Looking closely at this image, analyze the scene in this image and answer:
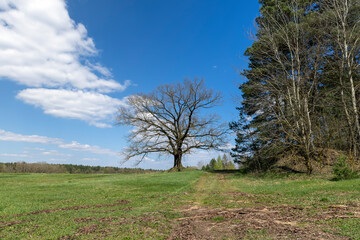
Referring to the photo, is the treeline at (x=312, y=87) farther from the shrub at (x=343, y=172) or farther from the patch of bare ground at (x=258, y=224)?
the patch of bare ground at (x=258, y=224)

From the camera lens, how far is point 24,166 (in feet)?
224

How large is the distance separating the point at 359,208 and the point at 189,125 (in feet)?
90.2

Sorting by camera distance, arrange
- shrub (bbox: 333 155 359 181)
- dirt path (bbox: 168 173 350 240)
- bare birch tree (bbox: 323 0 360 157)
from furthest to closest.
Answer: bare birch tree (bbox: 323 0 360 157) → shrub (bbox: 333 155 359 181) → dirt path (bbox: 168 173 350 240)

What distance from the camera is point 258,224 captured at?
5406 millimetres

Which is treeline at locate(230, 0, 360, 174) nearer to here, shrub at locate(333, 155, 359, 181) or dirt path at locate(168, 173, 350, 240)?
shrub at locate(333, 155, 359, 181)

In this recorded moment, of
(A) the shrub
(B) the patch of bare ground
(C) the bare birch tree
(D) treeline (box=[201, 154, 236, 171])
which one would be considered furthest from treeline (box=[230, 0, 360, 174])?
(D) treeline (box=[201, 154, 236, 171])

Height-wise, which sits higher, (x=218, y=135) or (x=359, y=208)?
(x=218, y=135)

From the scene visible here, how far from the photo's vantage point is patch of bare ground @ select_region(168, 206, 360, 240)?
15.5ft

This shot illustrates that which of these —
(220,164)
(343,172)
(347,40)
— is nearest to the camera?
(343,172)

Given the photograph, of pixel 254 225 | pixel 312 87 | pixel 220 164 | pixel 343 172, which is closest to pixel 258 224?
pixel 254 225

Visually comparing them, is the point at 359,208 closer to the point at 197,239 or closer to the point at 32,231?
the point at 197,239

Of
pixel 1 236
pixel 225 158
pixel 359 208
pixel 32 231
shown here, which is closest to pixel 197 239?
pixel 32 231

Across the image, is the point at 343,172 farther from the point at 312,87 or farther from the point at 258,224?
the point at 258,224

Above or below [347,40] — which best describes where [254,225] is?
below
